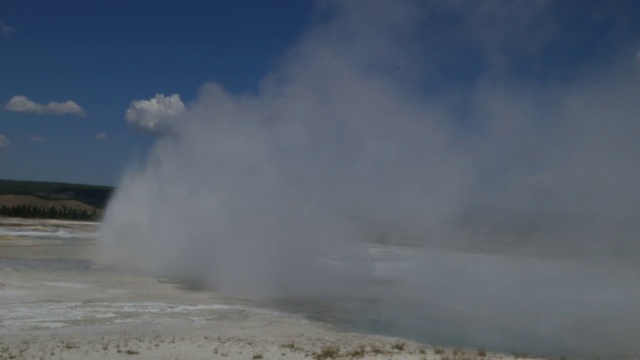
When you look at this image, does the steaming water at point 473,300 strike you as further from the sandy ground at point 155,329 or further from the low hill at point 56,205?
the low hill at point 56,205

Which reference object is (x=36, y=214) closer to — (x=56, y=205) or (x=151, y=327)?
(x=56, y=205)

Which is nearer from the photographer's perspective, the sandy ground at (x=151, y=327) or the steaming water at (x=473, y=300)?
the sandy ground at (x=151, y=327)

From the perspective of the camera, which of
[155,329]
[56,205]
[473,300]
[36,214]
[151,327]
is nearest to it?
[155,329]

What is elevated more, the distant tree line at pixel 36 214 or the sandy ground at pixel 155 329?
the distant tree line at pixel 36 214

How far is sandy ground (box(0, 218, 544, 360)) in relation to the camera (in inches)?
432

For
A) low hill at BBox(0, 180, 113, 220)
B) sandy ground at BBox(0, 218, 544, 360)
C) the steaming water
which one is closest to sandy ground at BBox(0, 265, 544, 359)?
sandy ground at BBox(0, 218, 544, 360)

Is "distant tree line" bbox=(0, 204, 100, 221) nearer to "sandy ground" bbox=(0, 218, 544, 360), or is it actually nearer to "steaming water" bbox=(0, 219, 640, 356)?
"steaming water" bbox=(0, 219, 640, 356)

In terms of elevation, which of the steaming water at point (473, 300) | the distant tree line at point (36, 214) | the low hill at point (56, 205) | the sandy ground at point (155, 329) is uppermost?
the low hill at point (56, 205)

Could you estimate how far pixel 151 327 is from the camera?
13250 mm

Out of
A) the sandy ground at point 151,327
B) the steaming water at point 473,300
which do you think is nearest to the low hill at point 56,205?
the steaming water at point 473,300

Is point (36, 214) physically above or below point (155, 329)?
above

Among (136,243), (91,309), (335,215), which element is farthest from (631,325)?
(335,215)

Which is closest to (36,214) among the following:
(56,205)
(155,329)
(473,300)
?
(56,205)

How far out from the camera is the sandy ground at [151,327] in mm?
10961
